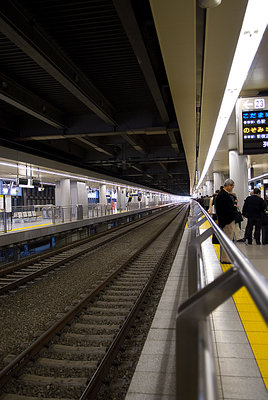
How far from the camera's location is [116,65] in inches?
316

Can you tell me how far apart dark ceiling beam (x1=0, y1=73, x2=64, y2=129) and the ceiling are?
32mm

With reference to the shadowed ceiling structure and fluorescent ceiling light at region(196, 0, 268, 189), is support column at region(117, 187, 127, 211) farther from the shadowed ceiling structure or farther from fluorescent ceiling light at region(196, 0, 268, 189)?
fluorescent ceiling light at region(196, 0, 268, 189)

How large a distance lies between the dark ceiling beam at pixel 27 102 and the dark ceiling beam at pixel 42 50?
70.2 inches

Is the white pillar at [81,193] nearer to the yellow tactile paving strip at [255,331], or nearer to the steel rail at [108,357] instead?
the steel rail at [108,357]

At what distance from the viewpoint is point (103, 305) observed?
6.05 meters

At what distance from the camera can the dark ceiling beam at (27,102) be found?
838cm

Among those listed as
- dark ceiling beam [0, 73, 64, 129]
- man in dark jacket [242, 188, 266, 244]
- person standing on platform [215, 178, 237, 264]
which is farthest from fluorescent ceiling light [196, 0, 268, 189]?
dark ceiling beam [0, 73, 64, 129]

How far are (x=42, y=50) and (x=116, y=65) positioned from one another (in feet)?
7.96

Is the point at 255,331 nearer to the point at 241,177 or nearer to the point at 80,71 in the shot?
the point at 80,71

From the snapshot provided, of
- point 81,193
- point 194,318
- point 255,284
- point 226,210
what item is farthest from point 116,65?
point 81,193

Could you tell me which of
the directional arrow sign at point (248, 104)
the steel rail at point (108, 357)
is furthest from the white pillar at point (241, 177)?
the steel rail at point (108, 357)

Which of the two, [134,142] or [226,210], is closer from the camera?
[226,210]

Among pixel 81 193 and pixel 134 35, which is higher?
pixel 134 35

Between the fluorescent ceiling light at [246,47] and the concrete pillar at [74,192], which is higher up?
the fluorescent ceiling light at [246,47]
